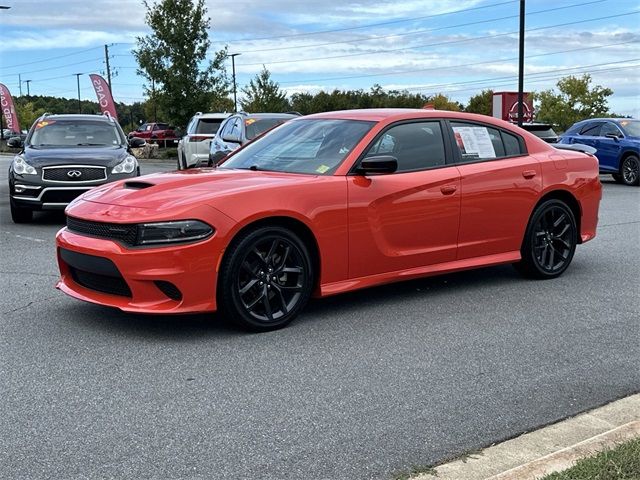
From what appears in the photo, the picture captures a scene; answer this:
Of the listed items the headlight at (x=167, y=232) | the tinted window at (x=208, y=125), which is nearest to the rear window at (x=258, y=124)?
the tinted window at (x=208, y=125)

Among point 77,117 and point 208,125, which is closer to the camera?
point 77,117

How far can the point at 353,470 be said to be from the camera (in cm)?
319

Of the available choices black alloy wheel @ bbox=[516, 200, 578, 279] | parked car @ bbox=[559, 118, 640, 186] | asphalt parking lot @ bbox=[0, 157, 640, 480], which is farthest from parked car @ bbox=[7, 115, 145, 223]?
parked car @ bbox=[559, 118, 640, 186]

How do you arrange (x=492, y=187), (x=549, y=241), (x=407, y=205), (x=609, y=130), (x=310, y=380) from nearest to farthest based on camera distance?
(x=310, y=380) < (x=407, y=205) < (x=492, y=187) < (x=549, y=241) < (x=609, y=130)

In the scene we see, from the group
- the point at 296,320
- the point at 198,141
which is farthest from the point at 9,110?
the point at 296,320

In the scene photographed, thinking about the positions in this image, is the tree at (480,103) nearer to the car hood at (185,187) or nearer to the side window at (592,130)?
the side window at (592,130)

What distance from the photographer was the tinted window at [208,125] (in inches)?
720

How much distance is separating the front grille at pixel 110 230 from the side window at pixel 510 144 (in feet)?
11.3

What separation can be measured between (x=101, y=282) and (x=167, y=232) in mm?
673

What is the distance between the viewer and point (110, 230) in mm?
4992

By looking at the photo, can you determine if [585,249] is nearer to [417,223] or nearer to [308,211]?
[417,223]

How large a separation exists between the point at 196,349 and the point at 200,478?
5.82ft

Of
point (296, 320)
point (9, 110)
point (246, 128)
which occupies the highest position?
point (246, 128)

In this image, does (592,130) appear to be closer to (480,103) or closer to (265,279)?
(265,279)
